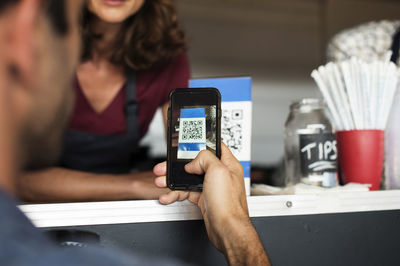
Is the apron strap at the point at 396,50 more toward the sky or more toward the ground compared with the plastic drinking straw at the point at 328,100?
more toward the sky

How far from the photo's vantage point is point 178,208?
2.38 ft

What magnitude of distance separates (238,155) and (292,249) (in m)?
0.19

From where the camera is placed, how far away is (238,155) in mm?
801

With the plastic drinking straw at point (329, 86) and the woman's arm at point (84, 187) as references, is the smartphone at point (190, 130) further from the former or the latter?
the plastic drinking straw at point (329, 86)

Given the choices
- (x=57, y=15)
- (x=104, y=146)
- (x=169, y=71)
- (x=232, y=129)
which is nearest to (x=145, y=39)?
(x=169, y=71)

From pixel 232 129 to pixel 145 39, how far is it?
70cm

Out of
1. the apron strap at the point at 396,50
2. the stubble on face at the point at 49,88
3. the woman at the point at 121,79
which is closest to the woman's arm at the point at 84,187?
the woman at the point at 121,79

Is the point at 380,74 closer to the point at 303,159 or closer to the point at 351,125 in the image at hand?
the point at 351,125

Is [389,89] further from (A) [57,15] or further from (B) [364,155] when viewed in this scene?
(A) [57,15]

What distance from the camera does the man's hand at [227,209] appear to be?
0.59 meters

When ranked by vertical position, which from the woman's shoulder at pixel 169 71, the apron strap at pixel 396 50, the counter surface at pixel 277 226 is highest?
the apron strap at pixel 396 50

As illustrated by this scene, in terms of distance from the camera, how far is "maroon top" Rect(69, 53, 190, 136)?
4.44ft

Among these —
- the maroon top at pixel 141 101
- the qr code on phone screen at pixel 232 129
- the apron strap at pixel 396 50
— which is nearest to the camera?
the qr code on phone screen at pixel 232 129

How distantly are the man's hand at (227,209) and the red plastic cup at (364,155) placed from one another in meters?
0.34
